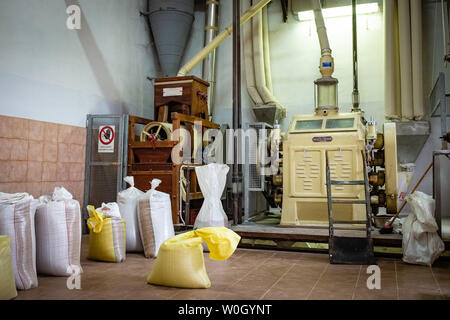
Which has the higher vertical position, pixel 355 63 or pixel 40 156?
pixel 355 63

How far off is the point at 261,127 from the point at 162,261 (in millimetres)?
2992

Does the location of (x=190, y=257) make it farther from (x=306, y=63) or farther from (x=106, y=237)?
(x=306, y=63)

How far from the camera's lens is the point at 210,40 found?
7598 mm

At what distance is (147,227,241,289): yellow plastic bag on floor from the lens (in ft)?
9.80

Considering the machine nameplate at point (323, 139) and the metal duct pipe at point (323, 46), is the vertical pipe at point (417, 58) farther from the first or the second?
the machine nameplate at point (323, 139)

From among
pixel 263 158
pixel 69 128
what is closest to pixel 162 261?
pixel 263 158

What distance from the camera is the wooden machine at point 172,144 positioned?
573 cm

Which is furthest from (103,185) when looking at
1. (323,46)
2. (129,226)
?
(323,46)

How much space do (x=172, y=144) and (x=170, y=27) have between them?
8.98 feet

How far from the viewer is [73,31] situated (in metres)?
5.78

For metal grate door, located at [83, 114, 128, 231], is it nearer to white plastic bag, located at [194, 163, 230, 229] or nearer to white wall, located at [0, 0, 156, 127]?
white wall, located at [0, 0, 156, 127]

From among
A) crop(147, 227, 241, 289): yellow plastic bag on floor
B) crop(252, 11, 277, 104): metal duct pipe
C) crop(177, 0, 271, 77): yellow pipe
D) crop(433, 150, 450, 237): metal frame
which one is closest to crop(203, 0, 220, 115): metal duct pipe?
crop(177, 0, 271, 77): yellow pipe

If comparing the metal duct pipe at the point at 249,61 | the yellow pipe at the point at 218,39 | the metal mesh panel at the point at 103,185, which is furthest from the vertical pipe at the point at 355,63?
the metal mesh panel at the point at 103,185
